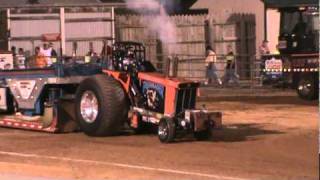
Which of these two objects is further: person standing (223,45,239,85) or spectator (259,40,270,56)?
person standing (223,45,239,85)

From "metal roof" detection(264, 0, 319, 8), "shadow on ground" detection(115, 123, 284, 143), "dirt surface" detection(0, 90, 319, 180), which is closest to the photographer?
"dirt surface" detection(0, 90, 319, 180)

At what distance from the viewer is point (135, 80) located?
1519 cm

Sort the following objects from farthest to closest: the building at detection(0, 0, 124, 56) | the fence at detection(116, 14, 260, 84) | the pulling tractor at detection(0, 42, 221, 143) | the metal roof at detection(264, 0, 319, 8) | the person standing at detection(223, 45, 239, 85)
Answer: the building at detection(0, 0, 124, 56) → the fence at detection(116, 14, 260, 84) → the person standing at detection(223, 45, 239, 85) → the metal roof at detection(264, 0, 319, 8) → the pulling tractor at detection(0, 42, 221, 143)

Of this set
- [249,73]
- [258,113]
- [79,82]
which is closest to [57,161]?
[79,82]

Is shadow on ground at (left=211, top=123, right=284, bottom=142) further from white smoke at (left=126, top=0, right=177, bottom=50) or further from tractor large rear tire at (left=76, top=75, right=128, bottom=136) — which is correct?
white smoke at (left=126, top=0, right=177, bottom=50)

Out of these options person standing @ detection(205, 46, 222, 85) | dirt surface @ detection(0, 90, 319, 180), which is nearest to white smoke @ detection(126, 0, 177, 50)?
dirt surface @ detection(0, 90, 319, 180)

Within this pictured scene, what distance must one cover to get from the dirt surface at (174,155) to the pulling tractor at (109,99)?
0.29 m

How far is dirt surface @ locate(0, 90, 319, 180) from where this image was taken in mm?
10922

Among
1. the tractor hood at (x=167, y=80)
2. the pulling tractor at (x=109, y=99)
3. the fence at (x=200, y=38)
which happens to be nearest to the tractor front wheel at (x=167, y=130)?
the pulling tractor at (x=109, y=99)

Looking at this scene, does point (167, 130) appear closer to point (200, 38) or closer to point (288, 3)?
point (288, 3)

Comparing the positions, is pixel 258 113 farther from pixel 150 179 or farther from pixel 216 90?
pixel 150 179

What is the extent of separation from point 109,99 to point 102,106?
188 millimetres

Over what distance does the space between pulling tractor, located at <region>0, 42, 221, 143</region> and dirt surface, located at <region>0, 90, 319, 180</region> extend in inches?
11.5

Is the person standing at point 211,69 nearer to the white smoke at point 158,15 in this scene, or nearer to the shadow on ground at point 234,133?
the white smoke at point 158,15
